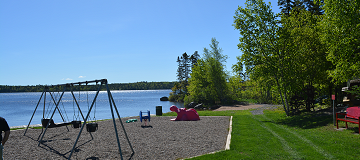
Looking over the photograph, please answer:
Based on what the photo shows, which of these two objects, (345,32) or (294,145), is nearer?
(294,145)

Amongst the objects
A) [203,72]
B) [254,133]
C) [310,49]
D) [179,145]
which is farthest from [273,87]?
[203,72]

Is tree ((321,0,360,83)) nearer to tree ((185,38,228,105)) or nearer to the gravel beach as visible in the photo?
the gravel beach

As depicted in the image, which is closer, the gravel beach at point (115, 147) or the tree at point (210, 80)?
the gravel beach at point (115, 147)

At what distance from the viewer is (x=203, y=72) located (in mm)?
38469

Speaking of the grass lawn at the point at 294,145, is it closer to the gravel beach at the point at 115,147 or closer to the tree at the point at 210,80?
the gravel beach at the point at 115,147

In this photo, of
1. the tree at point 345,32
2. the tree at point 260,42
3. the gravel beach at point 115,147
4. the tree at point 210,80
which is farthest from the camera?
the tree at point 210,80

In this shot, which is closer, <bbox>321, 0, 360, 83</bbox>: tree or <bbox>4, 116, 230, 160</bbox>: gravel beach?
<bbox>4, 116, 230, 160</bbox>: gravel beach

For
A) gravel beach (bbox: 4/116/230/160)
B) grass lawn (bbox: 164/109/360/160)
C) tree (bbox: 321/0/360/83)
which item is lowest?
gravel beach (bbox: 4/116/230/160)

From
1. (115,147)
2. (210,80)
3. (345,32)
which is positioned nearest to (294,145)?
(345,32)

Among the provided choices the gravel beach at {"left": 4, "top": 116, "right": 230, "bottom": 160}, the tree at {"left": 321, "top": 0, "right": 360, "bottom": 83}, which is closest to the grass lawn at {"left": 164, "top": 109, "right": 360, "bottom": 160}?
the gravel beach at {"left": 4, "top": 116, "right": 230, "bottom": 160}

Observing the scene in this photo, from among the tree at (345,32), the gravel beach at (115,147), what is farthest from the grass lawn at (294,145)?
the tree at (345,32)

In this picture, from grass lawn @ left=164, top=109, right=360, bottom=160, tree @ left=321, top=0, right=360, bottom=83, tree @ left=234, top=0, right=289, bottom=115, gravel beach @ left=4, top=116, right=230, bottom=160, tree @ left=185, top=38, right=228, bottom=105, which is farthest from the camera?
tree @ left=185, top=38, right=228, bottom=105

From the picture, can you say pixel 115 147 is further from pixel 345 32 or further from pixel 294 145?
pixel 345 32

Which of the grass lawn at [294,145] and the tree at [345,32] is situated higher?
the tree at [345,32]
